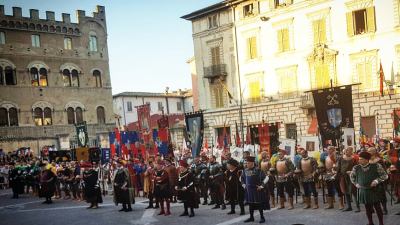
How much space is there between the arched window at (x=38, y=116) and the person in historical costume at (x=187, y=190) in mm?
29439

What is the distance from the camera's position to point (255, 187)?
11.1 metres

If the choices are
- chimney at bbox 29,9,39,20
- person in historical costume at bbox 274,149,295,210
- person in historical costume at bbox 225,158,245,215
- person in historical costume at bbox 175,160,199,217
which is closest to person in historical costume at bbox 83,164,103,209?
person in historical costume at bbox 175,160,199,217

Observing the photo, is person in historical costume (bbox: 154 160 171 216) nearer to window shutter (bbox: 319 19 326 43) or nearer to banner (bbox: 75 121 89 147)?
banner (bbox: 75 121 89 147)

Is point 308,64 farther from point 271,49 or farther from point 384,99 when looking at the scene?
point 384,99

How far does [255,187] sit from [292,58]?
70.3 ft

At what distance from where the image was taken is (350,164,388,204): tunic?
29.3 feet

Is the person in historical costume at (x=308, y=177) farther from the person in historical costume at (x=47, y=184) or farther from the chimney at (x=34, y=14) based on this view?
the chimney at (x=34, y=14)

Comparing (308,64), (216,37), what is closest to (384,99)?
(308,64)

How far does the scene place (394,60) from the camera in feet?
85.1

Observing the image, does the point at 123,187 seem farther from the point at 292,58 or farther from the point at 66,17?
the point at 66,17

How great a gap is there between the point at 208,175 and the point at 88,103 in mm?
29967

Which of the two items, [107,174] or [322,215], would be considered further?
[107,174]

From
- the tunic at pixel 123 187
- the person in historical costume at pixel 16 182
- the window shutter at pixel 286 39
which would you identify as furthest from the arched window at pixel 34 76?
the tunic at pixel 123 187

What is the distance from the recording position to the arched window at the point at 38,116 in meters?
38.7
